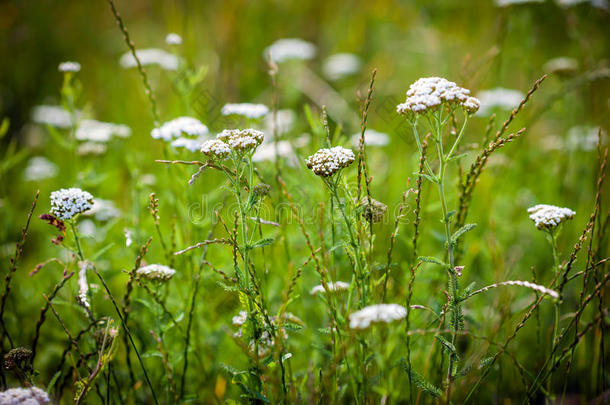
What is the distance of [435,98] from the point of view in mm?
1589

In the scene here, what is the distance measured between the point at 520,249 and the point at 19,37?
5.30 m

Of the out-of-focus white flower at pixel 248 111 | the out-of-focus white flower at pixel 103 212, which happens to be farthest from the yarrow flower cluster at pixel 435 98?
the out-of-focus white flower at pixel 103 212

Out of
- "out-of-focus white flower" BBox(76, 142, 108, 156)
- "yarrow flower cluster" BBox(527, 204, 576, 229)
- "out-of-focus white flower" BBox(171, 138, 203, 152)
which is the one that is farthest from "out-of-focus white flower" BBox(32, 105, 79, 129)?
"yarrow flower cluster" BBox(527, 204, 576, 229)

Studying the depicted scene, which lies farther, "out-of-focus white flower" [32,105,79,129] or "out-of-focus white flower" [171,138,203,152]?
"out-of-focus white flower" [32,105,79,129]

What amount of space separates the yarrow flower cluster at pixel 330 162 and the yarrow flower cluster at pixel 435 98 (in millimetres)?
289

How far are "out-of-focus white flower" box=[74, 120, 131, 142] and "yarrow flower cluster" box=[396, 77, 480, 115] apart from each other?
2390 mm

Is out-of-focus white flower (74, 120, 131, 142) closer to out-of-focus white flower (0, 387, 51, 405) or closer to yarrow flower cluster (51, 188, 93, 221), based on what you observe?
yarrow flower cluster (51, 188, 93, 221)

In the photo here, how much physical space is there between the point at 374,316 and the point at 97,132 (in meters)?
2.72

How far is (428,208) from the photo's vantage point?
2.63m

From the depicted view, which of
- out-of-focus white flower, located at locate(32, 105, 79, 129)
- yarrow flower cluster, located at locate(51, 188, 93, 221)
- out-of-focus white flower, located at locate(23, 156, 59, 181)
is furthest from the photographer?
out-of-focus white flower, located at locate(32, 105, 79, 129)

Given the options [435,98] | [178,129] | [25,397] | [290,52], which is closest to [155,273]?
[25,397]

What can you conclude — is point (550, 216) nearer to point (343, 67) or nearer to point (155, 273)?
point (155, 273)

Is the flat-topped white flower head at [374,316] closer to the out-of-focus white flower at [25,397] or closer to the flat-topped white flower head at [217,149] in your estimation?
the flat-topped white flower head at [217,149]

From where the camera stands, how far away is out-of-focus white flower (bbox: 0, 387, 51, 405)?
4.75 ft
